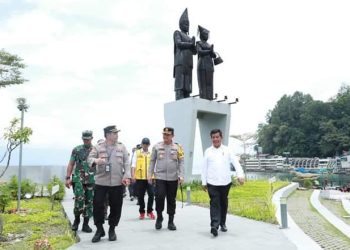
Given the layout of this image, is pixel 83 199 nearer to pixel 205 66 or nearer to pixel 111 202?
pixel 111 202

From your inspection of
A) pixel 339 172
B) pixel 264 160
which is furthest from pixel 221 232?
pixel 264 160

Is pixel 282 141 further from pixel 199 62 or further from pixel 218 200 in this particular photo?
pixel 218 200

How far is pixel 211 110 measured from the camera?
13.3 meters

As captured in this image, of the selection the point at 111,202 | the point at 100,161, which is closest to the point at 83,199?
the point at 111,202

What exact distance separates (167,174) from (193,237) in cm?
105

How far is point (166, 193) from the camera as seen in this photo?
5.88 metres

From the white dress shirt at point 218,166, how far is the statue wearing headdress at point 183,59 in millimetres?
7510

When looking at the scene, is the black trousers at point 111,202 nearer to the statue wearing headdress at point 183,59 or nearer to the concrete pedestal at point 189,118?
the concrete pedestal at point 189,118

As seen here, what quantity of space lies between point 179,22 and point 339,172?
1838 inches

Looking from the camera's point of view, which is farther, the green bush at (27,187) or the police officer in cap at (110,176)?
the green bush at (27,187)

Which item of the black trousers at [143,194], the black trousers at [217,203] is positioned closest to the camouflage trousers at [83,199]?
the black trousers at [143,194]

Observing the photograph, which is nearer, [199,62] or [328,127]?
[199,62]

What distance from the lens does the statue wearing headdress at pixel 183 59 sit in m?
13.0

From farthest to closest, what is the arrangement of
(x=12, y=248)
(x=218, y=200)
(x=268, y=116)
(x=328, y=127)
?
(x=268, y=116)
(x=328, y=127)
(x=218, y=200)
(x=12, y=248)
